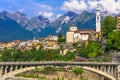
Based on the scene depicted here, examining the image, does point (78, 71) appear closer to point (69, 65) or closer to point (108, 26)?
point (108, 26)

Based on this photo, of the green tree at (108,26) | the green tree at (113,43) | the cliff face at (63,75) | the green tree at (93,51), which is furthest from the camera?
the green tree at (108,26)

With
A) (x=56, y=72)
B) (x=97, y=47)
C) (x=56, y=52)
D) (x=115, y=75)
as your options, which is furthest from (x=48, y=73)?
(x=115, y=75)

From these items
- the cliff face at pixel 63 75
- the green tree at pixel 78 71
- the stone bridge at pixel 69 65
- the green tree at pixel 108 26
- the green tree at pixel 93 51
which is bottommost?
the cliff face at pixel 63 75

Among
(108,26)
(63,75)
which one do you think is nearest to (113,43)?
(63,75)

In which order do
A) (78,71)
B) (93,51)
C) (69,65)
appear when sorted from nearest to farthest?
1. (69,65)
2. (78,71)
3. (93,51)

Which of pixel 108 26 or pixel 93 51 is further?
pixel 108 26

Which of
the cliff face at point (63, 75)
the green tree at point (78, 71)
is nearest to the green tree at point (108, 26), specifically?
the cliff face at point (63, 75)

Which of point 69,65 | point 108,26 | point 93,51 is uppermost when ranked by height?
point 108,26

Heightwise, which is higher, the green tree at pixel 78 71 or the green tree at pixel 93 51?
the green tree at pixel 93 51

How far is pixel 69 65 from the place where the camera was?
212 ft

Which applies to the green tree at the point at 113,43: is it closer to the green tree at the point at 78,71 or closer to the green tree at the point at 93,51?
the green tree at the point at 93,51

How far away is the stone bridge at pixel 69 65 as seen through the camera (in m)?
57.4

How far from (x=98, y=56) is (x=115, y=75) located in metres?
27.8

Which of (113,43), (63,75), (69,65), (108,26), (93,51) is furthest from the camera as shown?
(108,26)
